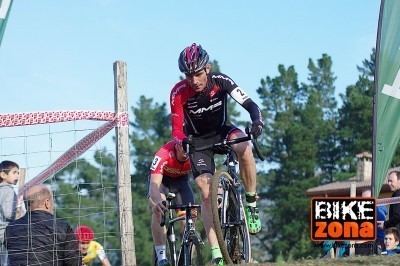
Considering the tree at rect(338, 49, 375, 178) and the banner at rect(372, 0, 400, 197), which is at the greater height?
the tree at rect(338, 49, 375, 178)

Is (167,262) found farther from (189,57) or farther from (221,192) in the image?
(189,57)

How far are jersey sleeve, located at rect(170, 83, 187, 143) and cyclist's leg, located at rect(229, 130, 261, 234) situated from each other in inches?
21.3

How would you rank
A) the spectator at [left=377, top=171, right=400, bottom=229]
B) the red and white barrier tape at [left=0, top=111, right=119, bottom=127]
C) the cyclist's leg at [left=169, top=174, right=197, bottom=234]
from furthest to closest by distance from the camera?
the spectator at [left=377, top=171, right=400, bottom=229] < the red and white barrier tape at [left=0, top=111, right=119, bottom=127] < the cyclist's leg at [left=169, top=174, right=197, bottom=234]

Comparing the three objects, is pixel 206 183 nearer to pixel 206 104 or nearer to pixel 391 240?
pixel 206 104

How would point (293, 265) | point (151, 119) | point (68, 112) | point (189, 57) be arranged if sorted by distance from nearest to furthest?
1. point (293, 265)
2. point (189, 57)
3. point (68, 112)
4. point (151, 119)

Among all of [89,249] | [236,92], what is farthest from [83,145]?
[236,92]

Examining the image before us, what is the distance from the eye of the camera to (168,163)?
10.6 metres

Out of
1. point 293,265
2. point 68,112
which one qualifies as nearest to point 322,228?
point 293,265

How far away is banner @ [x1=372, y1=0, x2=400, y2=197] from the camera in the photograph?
38.4 feet

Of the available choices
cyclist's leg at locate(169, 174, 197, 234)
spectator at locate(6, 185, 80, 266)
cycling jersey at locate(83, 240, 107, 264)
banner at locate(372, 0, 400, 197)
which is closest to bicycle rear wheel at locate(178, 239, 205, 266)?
cyclist's leg at locate(169, 174, 197, 234)

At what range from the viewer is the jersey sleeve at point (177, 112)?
9898mm

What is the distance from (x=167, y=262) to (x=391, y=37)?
3954 mm

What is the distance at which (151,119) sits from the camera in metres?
88.4

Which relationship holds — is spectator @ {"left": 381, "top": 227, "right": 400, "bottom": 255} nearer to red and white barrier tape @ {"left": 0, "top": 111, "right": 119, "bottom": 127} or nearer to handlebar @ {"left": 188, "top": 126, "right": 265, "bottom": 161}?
handlebar @ {"left": 188, "top": 126, "right": 265, "bottom": 161}
